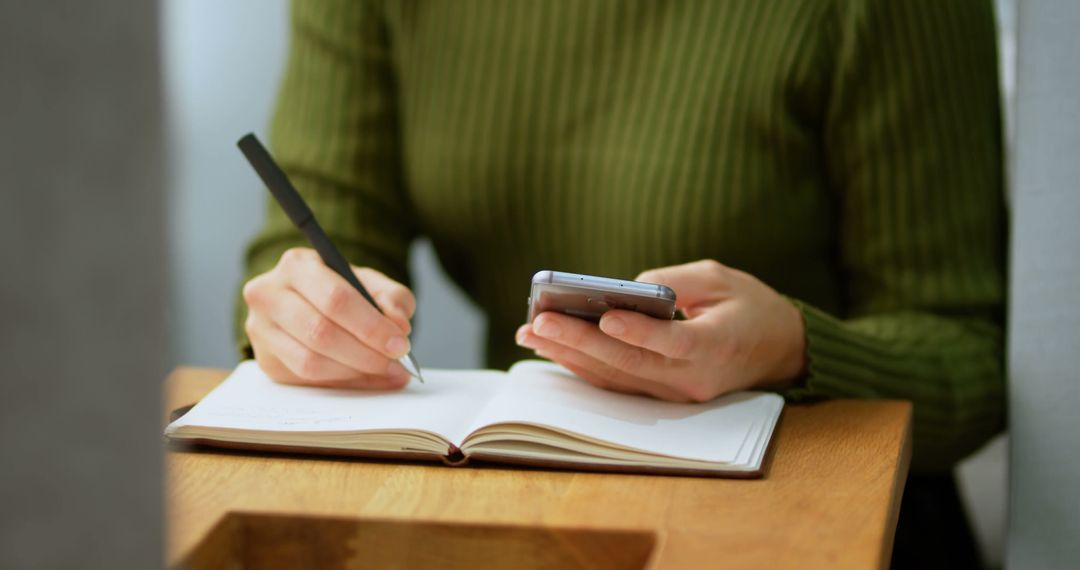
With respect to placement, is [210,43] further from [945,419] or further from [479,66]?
[945,419]

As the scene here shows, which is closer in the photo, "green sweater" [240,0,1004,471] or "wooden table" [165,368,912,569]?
"wooden table" [165,368,912,569]

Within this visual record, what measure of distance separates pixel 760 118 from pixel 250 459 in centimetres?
59

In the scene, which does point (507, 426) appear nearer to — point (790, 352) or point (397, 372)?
point (397, 372)

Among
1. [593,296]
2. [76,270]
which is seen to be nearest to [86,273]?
[76,270]

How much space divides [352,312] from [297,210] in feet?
A: 0.30

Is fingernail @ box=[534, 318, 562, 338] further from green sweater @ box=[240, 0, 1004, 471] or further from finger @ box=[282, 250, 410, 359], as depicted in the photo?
green sweater @ box=[240, 0, 1004, 471]

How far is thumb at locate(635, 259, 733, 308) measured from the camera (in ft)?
Answer: 2.59

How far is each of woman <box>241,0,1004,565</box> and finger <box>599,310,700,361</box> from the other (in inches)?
6.0

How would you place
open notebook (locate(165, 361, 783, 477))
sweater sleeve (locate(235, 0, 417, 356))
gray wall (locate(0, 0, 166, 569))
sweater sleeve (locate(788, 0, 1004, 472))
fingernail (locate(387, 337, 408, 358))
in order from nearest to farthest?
1. gray wall (locate(0, 0, 166, 569))
2. open notebook (locate(165, 361, 783, 477))
3. fingernail (locate(387, 337, 408, 358))
4. sweater sleeve (locate(788, 0, 1004, 472))
5. sweater sleeve (locate(235, 0, 417, 356))

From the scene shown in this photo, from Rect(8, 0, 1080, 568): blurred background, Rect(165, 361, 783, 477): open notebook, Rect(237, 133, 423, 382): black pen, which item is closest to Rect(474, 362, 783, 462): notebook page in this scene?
Rect(165, 361, 783, 477): open notebook

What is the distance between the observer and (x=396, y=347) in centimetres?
78

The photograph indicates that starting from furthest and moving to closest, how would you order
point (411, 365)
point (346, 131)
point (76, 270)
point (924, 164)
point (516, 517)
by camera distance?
point (346, 131), point (924, 164), point (411, 365), point (516, 517), point (76, 270)

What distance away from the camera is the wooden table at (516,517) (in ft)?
1.85

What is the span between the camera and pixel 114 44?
31 centimetres
